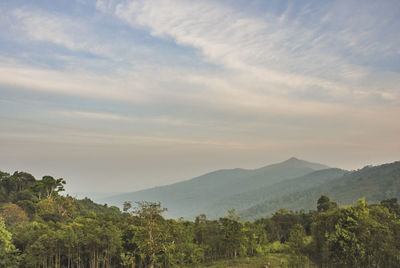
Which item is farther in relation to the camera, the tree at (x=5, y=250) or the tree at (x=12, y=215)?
the tree at (x=12, y=215)

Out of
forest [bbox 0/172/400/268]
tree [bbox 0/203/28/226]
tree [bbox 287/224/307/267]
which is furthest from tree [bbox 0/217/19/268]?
tree [bbox 287/224/307/267]

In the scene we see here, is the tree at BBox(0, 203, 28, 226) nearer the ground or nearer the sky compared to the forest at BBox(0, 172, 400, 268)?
nearer the sky

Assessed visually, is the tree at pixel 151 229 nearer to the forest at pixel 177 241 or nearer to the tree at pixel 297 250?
the forest at pixel 177 241

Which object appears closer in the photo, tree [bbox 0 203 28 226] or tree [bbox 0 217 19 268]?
tree [bbox 0 217 19 268]

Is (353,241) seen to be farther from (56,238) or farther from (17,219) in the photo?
(17,219)

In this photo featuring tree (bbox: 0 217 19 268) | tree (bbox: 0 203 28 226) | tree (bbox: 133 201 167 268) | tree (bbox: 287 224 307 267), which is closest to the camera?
tree (bbox: 0 217 19 268)

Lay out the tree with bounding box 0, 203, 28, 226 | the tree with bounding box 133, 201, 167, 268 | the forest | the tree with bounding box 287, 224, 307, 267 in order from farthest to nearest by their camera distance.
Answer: the tree with bounding box 0, 203, 28, 226, the tree with bounding box 287, 224, 307, 267, the tree with bounding box 133, 201, 167, 268, the forest

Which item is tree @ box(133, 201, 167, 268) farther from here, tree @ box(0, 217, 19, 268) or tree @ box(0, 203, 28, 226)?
tree @ box(0, 203, 28, 226)

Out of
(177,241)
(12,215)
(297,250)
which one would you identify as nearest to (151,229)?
(177,241)

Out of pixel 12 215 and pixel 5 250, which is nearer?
pixel 5 250

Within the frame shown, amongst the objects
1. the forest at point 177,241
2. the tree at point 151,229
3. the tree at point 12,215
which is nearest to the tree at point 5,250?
the forest at point 177,241

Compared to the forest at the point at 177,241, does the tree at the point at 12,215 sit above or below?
above

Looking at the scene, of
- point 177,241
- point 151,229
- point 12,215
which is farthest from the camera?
point 12,215

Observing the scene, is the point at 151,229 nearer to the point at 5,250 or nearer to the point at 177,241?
the point at 177,241
